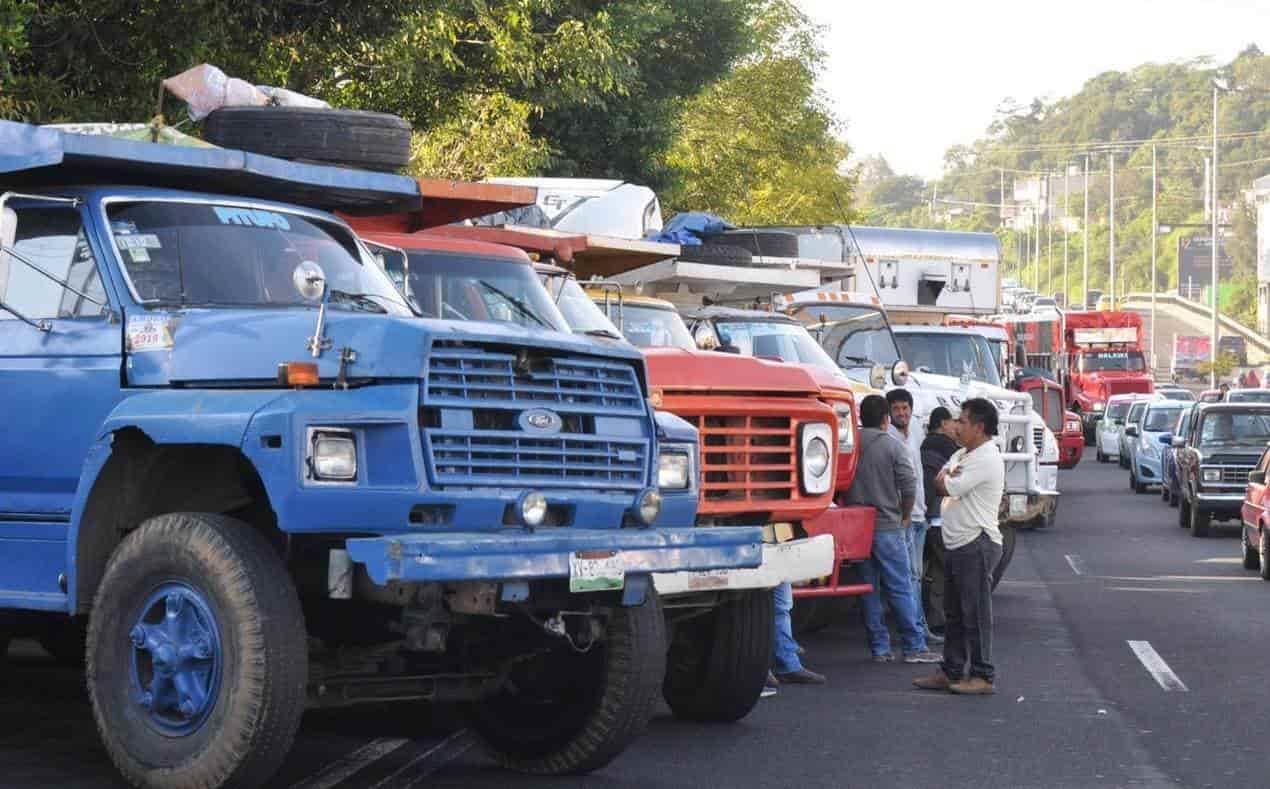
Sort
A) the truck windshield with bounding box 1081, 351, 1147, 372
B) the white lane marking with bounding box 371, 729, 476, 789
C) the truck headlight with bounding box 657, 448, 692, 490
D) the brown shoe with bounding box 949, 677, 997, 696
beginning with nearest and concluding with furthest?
the white lane marking with bounding box 371, 729, 476, 789
the truck headlight with bounding box 657, 448, 692, 490
the brown shoe with bounding box 949, 677, 997, 696
the truck windshield with bounding box 1081, 351, 1147, 372

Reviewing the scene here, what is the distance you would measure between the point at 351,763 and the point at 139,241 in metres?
2.57

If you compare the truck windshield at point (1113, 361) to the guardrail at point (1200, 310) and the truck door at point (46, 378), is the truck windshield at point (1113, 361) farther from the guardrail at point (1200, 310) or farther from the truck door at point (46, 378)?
the truck door at point (46, 378)

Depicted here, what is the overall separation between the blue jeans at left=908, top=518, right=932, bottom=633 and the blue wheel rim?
753 cm

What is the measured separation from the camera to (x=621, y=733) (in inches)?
396

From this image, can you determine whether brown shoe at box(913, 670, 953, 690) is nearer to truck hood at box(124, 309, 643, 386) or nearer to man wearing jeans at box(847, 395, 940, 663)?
man wearing jeans at box(847, 395, 940, 663)

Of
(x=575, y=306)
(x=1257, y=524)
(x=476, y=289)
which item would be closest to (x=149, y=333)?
(x=476, y=289)

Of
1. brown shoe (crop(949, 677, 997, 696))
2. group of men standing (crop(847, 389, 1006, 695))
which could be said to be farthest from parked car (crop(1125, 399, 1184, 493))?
brown shoe (crop(949, 677, 997, 696))

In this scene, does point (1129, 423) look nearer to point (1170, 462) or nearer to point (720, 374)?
point (1170, 462)

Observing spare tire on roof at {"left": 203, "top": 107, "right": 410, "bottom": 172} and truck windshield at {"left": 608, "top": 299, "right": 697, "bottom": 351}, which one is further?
truck windshield at {"left": 608, "top": 299, "right": 697, "bottom": 351}

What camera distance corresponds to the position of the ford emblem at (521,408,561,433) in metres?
9.24

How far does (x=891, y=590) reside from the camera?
15461 millimetres

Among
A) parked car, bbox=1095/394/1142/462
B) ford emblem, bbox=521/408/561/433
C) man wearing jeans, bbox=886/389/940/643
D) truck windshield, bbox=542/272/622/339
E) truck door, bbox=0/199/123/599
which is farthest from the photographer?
parked car, bbox=1095/394/1142/462

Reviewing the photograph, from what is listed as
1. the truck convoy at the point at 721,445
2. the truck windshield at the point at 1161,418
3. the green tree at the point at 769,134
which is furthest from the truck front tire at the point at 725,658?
the green tree at the point at 769,134

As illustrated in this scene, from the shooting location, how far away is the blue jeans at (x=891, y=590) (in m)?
15.4
